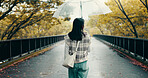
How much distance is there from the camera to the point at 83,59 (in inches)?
129

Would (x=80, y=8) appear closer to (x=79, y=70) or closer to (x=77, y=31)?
(x=77, y=31)

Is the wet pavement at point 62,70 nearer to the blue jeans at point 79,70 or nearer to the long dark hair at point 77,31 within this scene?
the blue jeans at point 79,70

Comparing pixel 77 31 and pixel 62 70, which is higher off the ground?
pixel 77 31

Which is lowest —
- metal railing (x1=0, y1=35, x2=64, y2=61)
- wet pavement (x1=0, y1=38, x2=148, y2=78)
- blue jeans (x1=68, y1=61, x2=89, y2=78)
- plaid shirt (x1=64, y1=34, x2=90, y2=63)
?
wet pavement (x1=0, y1=38, x2=148, y2=78)

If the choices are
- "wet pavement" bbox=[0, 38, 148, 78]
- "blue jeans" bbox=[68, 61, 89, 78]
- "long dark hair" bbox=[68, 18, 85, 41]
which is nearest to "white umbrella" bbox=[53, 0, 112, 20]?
"wet pavement" bbox=[0, 38, 148, 78]

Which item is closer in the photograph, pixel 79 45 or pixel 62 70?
pixel 79 45

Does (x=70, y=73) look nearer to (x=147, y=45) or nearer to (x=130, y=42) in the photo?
(x=147, y=45)

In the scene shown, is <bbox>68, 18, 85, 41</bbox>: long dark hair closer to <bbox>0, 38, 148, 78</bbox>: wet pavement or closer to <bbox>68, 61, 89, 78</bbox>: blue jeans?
<bbox>68, 61, 89, 78</bbox>: blue jeans

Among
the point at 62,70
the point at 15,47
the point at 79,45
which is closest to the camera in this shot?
the point at 79,45

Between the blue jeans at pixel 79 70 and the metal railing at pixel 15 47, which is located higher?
the blue jeans at pixel 79 70

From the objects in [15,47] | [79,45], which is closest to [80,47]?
[79,45]

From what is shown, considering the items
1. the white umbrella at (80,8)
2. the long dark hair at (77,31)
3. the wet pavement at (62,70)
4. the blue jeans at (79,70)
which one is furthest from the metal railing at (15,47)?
the long dark hair at (77,31)

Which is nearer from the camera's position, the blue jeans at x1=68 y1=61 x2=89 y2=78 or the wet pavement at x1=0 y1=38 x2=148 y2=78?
the blue jeans at x1=68 y1=61 x2=89 y2=78

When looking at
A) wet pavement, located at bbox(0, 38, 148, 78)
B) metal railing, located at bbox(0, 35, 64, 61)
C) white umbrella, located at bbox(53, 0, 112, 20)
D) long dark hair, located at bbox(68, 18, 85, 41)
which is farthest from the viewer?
metal railing, located at bbox(0, 35, 64, 61)
